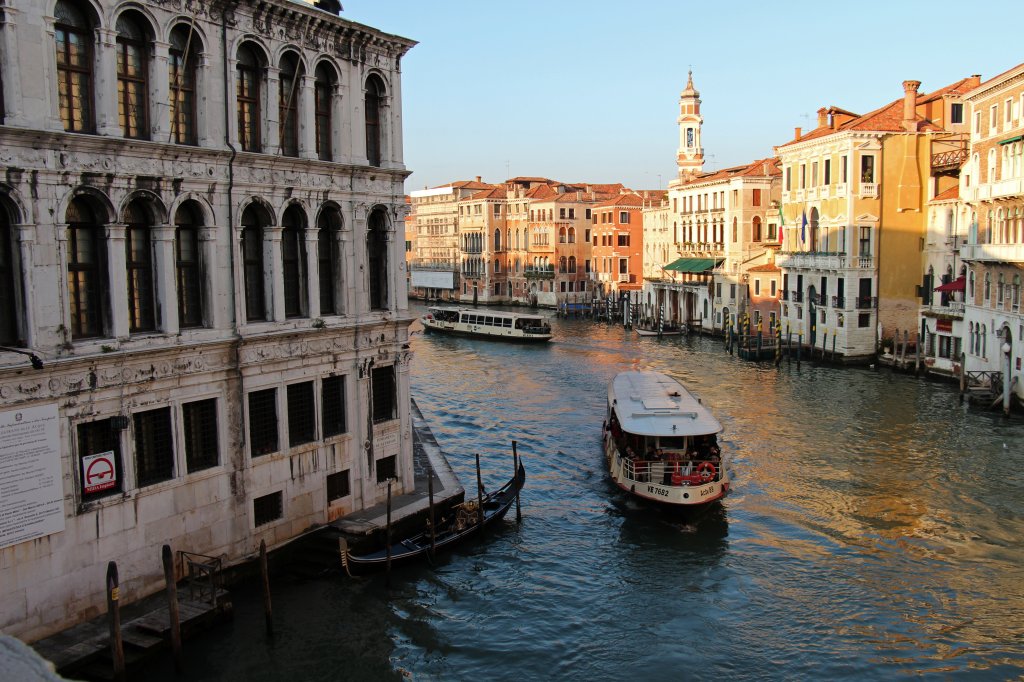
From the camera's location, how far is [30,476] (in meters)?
10.9

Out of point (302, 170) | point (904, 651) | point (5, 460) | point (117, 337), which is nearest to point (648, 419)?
point (904, 651)

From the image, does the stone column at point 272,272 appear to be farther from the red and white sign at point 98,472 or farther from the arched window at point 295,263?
the red and white sign at point 98,472

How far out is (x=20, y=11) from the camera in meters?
10.7

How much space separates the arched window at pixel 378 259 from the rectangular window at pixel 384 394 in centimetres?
120

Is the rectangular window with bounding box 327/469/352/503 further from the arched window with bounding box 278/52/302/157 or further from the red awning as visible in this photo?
the red awning

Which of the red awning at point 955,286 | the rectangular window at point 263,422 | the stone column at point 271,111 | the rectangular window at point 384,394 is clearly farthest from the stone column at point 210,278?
the red awning at point 955,286

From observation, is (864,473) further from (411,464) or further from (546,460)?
(411,464)

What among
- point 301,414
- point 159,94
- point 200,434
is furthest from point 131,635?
point 159,94

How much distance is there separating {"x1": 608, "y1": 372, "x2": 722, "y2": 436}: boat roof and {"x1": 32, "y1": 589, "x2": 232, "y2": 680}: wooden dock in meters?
9.84

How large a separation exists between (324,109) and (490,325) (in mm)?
38970

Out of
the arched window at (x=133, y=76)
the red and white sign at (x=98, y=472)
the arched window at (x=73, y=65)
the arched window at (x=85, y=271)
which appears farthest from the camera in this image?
the arched window at (x=133, y=76)

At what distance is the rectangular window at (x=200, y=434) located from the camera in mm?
12969

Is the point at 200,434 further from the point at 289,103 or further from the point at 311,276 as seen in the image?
the point at 289,103

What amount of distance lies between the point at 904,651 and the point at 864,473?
923cm
